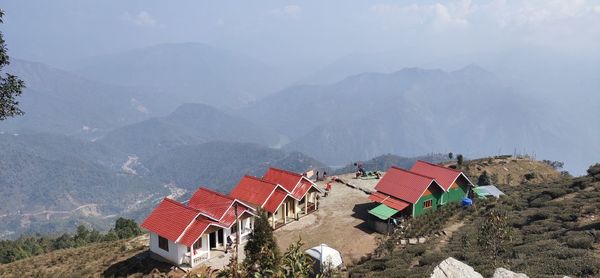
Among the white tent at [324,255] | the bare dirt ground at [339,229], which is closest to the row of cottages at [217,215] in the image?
the bare dirt ground at [339,229]

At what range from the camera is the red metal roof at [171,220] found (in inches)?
1431

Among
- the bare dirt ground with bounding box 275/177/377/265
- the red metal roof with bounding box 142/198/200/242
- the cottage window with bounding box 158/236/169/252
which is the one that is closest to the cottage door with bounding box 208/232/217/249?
the red metal roof with bounding box 142/198/200/242

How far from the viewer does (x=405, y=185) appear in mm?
46656

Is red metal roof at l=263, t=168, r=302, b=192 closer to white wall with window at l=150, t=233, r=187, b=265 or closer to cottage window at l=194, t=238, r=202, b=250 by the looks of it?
cottage window at l=194, t=238, r=202, b=250

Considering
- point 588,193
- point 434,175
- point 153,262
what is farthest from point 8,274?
point 588,193

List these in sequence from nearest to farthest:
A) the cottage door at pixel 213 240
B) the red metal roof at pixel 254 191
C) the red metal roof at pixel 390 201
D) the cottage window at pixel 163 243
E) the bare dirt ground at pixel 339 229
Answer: the cottage window at pixel 163 243, the cottage door at pixel 213 240, the bare dirt ground at pixel 339 229, the red metal roof at pixel 390 201, the red metal roof at pixel 254 191

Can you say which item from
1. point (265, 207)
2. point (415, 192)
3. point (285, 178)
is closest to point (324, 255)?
point (265, 207)

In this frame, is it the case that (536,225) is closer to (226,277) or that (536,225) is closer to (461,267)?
(461,267)

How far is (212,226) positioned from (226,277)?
2840 centimetres

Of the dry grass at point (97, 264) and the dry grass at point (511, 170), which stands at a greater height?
the dry grass at point (511, 170)

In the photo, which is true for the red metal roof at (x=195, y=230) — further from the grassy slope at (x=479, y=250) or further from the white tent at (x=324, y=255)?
the white tent at (x=324, y=255)

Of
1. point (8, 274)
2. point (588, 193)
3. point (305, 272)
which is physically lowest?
point (8, 274)

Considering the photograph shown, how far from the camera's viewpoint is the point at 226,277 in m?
10.5

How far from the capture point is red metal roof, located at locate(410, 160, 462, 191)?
48.1 metres
